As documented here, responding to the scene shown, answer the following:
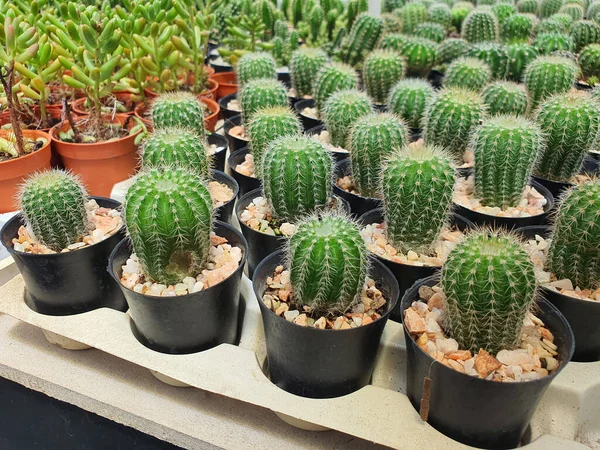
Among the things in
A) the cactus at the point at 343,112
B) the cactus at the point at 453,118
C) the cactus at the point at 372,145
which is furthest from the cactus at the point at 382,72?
the cactus at the point at 372,145

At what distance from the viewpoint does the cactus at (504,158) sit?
1.53m

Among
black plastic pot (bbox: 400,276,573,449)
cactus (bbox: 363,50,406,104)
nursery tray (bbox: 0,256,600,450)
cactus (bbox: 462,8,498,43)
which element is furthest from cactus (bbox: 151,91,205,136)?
cactus (bbox: 462,8,498,43)

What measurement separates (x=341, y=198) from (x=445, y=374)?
0.74 meters

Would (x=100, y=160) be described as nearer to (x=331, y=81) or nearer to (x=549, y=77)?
(x=331, y=81)

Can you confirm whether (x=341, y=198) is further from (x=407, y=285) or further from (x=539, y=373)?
(x=539, y=373)

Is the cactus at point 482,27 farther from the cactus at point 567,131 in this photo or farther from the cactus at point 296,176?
the cactus at point 296,176

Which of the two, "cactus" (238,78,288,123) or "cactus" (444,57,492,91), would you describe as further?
"cactus" (444,57,492,91)

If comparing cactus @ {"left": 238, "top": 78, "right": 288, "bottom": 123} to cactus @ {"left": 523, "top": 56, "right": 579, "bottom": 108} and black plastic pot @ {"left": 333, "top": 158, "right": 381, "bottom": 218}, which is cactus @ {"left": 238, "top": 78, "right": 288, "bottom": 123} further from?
cactus @ {"left": 523, "top": 56, "right": 579, "bottom": 108}

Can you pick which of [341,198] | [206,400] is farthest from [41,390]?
[341,198]

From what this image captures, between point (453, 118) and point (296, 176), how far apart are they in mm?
691

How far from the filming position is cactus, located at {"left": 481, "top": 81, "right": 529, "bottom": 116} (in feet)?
6.57

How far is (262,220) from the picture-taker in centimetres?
159

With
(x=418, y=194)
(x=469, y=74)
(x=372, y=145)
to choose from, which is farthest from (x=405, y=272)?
(x=469, y=74)

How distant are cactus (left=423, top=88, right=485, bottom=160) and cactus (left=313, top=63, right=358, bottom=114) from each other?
19.7 inches
